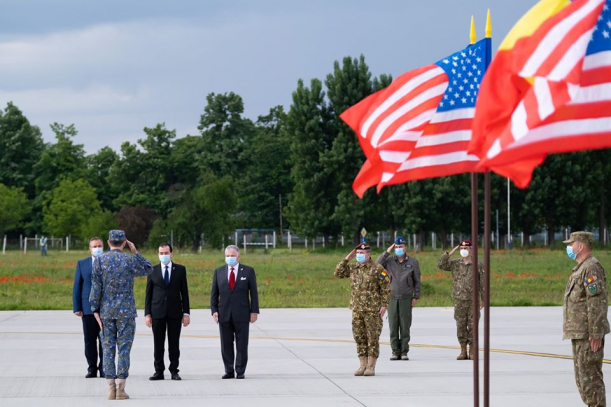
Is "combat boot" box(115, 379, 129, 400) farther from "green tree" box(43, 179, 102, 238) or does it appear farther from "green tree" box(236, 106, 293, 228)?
"green tree" box(236, 106, 293, 228)

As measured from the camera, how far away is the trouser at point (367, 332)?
633 inches

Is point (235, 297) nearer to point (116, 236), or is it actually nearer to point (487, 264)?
point (116, 236)

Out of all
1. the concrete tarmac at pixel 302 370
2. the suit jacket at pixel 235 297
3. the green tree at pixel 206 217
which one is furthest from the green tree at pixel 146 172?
the suit jacket at pixel 235 297

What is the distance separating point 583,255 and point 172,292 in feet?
21.4

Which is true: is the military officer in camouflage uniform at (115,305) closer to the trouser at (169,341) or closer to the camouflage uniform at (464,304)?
the trouser at (169,341)

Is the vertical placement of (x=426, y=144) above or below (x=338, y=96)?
below

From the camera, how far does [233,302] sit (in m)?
16.4

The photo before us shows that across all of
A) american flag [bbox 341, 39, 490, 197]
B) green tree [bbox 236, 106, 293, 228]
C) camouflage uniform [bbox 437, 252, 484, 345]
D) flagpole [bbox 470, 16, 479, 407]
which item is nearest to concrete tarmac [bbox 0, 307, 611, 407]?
camouflage uniform [bbox 437, 252, 484, 345]

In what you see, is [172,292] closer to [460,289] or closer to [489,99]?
[460,289]

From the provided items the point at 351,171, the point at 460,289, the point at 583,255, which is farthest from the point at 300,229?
the point at 583,255

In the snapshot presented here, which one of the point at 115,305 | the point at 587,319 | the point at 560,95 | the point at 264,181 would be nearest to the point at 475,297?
the point at 587,319

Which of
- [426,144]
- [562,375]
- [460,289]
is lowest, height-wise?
[562,375]

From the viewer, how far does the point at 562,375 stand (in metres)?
16.0

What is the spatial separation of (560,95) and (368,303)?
907 cm
